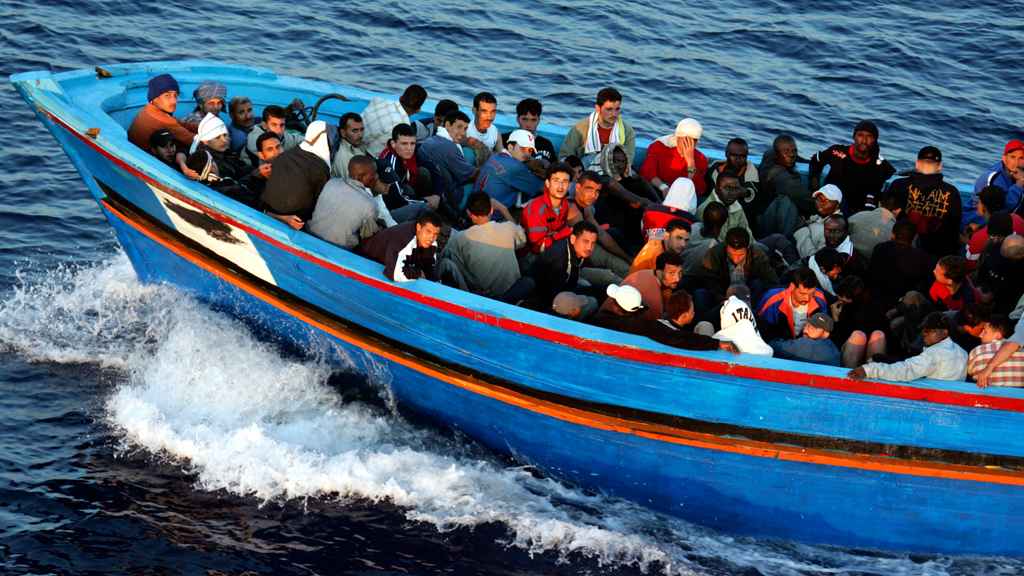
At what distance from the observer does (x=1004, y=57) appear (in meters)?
15.5

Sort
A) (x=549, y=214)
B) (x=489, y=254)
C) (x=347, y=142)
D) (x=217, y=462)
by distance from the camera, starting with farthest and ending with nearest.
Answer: (x=347, y=142) < (x=549, y=214) < (x=489, y=254) < (x=217, y=462)

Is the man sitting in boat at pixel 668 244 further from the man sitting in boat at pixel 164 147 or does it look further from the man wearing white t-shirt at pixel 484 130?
the man sitting in boat at pixel 164 147

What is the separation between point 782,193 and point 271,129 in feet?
12.9

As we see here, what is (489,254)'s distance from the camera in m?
5.75

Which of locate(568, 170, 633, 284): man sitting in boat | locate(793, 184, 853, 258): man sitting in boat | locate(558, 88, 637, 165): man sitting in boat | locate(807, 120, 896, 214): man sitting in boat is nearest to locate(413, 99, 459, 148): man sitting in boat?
locate(558, 88, 637, 165): man sitting in boat

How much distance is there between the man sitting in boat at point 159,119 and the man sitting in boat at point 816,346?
428 cm

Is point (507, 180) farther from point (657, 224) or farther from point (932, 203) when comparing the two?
point (932, 203)

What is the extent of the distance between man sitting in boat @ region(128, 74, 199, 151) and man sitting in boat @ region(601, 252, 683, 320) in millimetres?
3298

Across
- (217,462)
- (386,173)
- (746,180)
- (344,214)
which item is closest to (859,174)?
(746,180)

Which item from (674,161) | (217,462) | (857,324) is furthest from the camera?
(674,161)

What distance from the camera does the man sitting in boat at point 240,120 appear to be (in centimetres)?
694

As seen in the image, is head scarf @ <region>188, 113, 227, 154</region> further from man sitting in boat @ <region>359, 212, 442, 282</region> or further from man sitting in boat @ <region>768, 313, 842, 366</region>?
man sitting in boat @ <region>768, 313, 842, 366</region>

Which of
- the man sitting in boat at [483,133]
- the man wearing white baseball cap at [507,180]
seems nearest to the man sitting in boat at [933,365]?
the man wearing white baseball cap at [507,180]

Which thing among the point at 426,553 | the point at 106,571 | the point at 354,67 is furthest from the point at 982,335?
the point at 354,67
